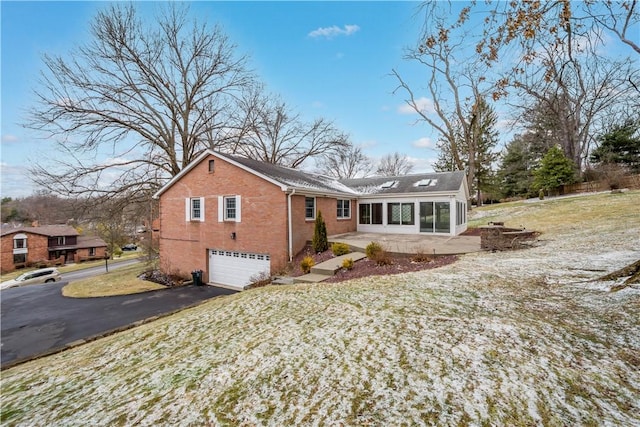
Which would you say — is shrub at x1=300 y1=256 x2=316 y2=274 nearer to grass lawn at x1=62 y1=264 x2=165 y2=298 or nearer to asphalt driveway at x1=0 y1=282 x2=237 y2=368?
asphalt driveway at x1=0 y1=282 x2=237 y2=368

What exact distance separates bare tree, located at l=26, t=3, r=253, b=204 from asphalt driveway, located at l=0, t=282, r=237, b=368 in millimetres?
6919

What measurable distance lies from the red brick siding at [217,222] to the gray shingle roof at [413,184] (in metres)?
7.76

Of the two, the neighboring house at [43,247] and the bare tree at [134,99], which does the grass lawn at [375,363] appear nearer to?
the bare tree at [134,99]

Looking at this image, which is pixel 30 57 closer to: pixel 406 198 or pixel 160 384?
pixel 160 384

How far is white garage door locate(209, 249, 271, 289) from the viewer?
13191 millimetres

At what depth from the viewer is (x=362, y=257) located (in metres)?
10.9

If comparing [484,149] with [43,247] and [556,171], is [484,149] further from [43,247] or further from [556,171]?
[43,247]

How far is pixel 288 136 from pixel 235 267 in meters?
18.2

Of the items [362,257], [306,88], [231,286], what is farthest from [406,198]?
[231,286]

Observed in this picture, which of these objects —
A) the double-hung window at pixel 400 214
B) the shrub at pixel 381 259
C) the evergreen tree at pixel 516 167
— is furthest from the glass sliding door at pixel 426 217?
the evergreen tree at pixel 516 167

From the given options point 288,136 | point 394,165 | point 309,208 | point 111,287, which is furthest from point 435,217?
point 394,165

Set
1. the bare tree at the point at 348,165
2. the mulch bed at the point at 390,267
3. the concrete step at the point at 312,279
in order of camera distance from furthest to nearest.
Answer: the bare tree at the point at 348,165
the concrete step at the point at 312,279
the mulch bed at the point at 390,267

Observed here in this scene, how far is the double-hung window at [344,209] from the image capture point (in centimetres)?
1681

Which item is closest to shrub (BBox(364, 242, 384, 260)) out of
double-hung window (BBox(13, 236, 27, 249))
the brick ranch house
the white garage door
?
the brick ranch house
